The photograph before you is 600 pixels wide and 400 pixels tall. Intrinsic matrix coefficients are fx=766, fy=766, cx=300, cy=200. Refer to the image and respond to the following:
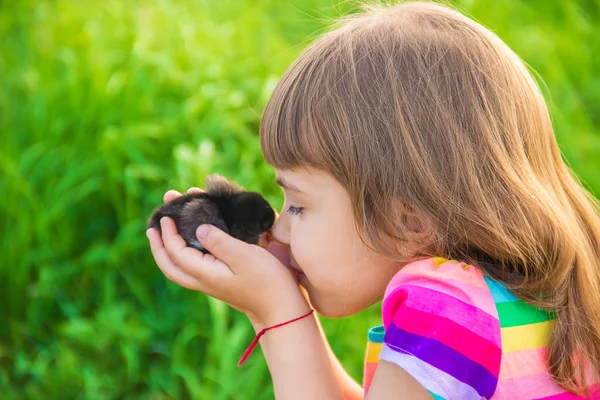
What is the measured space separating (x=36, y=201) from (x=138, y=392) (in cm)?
107

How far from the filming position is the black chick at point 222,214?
6.74 ft

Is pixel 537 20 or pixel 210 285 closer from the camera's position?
pixel 210 285

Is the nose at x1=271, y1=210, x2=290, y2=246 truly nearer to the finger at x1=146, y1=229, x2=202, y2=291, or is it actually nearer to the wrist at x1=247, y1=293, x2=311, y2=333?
the wrist at x1=247, y1=293, x2=311, y2=333

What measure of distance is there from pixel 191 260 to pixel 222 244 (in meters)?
0.10

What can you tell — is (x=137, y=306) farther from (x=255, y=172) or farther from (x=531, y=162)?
(x=531, y=162)

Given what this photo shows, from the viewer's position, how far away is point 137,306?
11.8 ft

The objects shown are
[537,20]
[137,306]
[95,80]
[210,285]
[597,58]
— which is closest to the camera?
[210,285]

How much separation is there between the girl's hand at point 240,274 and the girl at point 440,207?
0.12 metres

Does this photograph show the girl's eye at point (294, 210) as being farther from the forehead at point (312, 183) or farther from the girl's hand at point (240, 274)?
the girl's hand at point (240, 274)

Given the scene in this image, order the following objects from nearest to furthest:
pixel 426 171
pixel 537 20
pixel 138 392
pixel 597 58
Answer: pixel 426 171, pixel 138 392, pixel 597 58, pixel 537 20

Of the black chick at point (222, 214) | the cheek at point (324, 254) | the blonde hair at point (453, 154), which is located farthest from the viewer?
the black chick at point (222, 214)

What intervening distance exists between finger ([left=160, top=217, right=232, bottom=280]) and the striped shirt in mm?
537

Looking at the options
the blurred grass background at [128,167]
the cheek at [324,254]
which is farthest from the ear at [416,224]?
the blurred grass background at [128,167]

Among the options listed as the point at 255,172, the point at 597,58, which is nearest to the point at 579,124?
the point at 597,58
